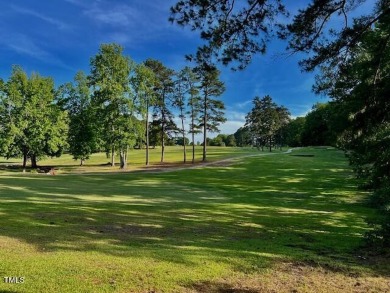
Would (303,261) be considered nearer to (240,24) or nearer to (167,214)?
(240,24)

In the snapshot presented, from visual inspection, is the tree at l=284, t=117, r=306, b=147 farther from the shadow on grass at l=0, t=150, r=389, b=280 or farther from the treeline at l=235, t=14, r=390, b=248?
the shadow on grass at l=0, t=150, r=389, b=280

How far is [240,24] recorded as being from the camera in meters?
8.59

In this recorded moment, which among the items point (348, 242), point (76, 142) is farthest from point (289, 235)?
point (76, 142)

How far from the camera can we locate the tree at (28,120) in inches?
1918

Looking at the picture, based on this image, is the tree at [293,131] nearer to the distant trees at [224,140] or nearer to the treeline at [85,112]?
the distant trees at [224,140]

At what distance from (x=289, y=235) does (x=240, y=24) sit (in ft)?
22.0

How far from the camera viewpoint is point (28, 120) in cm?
5000

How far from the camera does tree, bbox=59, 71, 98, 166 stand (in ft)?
179

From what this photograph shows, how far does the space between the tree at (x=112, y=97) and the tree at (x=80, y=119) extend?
3.54 m

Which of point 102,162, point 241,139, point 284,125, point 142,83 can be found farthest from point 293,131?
point 142,83

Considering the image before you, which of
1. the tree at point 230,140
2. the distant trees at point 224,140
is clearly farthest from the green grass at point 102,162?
the tree at point 230,140

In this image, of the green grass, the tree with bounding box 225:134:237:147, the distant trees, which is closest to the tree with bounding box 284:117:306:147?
the distant trees

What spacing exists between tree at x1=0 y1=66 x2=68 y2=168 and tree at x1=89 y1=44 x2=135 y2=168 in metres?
6.87

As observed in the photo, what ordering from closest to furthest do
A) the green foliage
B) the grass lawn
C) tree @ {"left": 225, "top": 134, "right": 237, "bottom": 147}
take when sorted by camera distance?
the grass lawn → the green foliage → tree @ {"left": 225, "top": 134, "right": 237, "bottom": 147}
